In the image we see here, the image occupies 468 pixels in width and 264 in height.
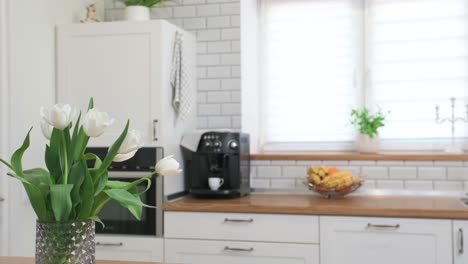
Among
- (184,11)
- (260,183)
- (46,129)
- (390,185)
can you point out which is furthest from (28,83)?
(390,185)

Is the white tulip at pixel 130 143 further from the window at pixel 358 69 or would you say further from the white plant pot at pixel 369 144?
the window at pixel 358 69

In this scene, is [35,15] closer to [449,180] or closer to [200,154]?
[200,154]

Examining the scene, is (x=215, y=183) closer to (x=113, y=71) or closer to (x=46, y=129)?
(x=113, y=71)

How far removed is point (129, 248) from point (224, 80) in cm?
118

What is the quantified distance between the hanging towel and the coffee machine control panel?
0.71ft

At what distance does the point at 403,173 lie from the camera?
3.48 m

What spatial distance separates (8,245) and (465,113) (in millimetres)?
2700

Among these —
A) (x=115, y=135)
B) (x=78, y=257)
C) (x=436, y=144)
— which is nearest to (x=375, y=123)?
(x=436, y=144)

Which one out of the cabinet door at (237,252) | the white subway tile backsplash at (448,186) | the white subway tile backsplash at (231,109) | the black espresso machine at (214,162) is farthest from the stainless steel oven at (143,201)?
the white subway tile backsplash at (448,186)

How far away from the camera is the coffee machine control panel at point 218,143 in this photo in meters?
3.30

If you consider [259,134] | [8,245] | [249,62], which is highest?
[249,62]

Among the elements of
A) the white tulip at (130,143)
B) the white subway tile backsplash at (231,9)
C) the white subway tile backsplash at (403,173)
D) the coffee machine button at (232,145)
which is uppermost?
the white subway tile backsplash at (231,9)

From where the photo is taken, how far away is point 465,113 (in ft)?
11.8

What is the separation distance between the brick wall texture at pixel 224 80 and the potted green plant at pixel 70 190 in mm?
2286
